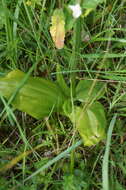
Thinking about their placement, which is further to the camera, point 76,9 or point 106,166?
point 106,166

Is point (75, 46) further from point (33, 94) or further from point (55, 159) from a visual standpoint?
point (55, 159)

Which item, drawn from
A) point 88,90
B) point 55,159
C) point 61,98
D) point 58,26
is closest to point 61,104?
point 61,98

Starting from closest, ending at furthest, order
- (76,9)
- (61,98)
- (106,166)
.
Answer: (76,9) < (106,166) < (61,98)

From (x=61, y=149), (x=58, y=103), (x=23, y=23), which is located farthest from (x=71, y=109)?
(x=23, y=23)

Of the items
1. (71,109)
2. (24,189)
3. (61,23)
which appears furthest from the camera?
A: (71,109)

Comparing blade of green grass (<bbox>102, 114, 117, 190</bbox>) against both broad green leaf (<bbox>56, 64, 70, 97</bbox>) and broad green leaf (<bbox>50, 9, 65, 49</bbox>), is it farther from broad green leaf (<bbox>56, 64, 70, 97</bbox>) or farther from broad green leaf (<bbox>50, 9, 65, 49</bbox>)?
broad green leaf (<bbox>50, 9, 65, 49</bbox>)

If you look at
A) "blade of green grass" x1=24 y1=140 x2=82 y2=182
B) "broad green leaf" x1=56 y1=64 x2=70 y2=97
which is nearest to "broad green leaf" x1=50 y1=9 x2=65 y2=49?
"broad green leaf" x1=56 y1=64 x2=70 y2=97

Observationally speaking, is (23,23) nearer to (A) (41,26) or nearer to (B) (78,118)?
(A) (41,26)

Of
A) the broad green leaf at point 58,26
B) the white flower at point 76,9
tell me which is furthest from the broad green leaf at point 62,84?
the white flower at point 76,9
